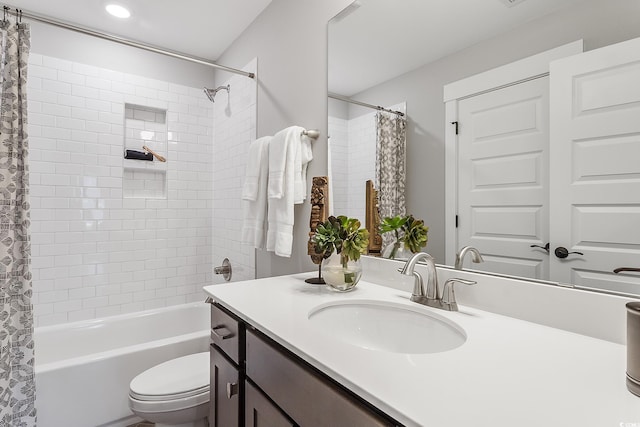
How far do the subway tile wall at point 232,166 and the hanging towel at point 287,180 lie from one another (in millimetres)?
659

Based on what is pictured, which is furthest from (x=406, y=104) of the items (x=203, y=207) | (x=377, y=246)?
(x=203, y=207)

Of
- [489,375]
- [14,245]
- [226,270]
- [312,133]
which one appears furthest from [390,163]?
[14,245]

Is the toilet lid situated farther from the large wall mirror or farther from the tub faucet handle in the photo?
the large wall mirror

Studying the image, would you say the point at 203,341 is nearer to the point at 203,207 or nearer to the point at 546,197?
the point at 203,207

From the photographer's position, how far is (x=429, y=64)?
1209 mm

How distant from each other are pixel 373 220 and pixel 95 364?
168 centimetres

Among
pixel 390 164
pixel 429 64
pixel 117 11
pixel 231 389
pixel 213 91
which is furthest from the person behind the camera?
pixel 213 91

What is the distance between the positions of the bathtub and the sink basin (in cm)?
136

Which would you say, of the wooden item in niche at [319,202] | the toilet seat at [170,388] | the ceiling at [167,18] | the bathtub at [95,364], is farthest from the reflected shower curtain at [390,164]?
the bathtub at [95,364]

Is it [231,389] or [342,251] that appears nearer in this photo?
[231,389]

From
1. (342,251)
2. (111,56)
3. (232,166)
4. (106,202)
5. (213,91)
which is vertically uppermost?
(111,56)

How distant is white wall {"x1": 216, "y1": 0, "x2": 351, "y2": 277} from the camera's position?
1654 mm

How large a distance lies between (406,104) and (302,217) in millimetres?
805

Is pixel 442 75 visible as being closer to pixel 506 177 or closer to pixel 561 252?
pixel 506 177
